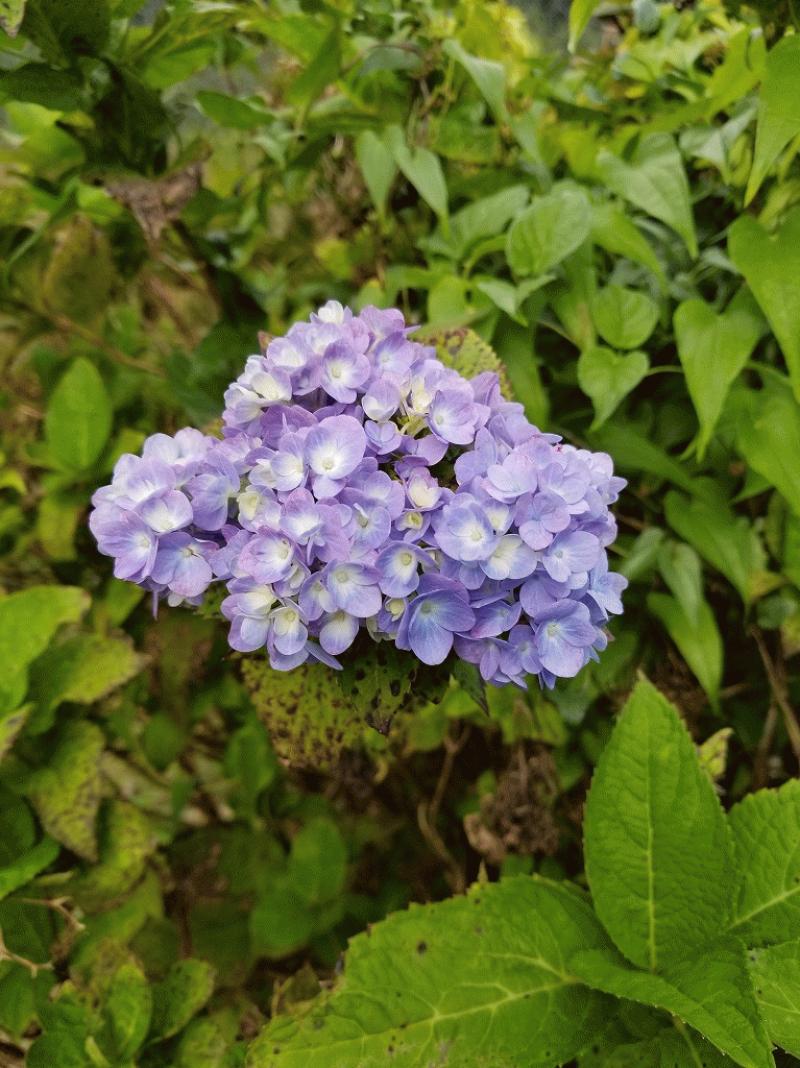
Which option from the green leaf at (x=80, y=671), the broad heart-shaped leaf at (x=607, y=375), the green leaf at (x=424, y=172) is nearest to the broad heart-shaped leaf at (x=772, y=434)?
the broad heart-shaped leaf at (x=607, y=375)

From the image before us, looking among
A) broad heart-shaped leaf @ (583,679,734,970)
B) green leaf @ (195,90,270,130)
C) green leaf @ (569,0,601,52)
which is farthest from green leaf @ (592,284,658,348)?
green leaf @ (195,90,270,130)

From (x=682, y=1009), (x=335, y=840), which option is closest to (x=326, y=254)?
(x=335, y=840)

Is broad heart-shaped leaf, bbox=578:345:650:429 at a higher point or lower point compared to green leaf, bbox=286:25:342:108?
lower

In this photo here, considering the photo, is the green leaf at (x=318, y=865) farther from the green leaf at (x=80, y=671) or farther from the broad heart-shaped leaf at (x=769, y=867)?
the broad heart-shaped leaf at (x=769, y=867)

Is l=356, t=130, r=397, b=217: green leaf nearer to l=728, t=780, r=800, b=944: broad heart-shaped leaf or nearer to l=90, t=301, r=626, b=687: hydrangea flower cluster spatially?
l=90, t=301, r=626, b=687: hydrangea flower cluster

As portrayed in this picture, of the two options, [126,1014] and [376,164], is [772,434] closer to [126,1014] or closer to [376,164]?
[376,164]

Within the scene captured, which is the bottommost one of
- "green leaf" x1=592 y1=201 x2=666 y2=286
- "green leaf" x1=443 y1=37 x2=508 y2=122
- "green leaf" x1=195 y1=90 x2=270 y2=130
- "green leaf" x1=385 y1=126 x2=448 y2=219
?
"green leaf" x1=195 y1=90 x2=270 y2=130
